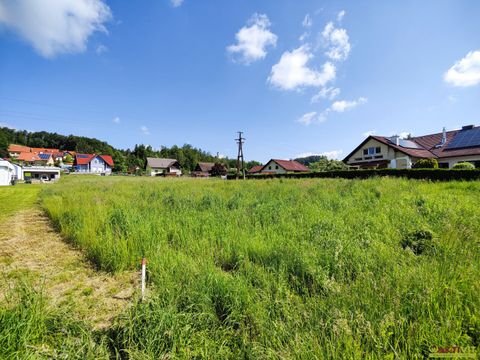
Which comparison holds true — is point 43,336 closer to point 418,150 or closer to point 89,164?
point 418,150

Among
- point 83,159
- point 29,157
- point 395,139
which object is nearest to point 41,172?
point 83,159

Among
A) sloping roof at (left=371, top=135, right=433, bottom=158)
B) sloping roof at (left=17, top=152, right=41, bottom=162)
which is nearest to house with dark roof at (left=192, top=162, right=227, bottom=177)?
sloping roof at (left=371, top=135, right=433, bottom=158)

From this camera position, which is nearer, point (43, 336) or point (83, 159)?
point (43, 336)

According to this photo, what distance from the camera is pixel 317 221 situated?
17.4 feet

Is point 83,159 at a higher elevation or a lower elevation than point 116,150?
lower

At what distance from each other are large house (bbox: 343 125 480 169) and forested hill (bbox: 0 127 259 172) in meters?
77.4

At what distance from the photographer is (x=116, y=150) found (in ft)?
371

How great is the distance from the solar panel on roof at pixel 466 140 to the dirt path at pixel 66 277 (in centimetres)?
3686

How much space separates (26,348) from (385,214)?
7096mm

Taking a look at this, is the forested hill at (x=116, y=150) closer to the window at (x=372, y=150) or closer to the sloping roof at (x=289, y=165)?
the sloping roof at (x=289, y=165)

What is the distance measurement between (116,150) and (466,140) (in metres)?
129

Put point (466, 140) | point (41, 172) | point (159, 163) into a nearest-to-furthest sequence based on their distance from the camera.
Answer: point (466, 140)
point (41, 172)
point (159, 163)

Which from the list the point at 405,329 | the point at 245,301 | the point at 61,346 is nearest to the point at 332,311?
the point at 405,329

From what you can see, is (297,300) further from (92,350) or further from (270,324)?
(92,350)
